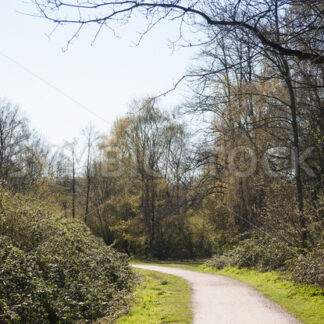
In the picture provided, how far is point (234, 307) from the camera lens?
353 inches

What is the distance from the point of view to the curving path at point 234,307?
7.66 m

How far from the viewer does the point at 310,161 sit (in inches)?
680

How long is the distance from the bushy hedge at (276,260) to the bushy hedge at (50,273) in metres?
5.04

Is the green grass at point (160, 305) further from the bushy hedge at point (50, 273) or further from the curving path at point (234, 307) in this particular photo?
the bushy hedge at point (50, 273)

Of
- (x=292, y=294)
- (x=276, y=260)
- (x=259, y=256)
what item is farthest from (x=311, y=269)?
(x=259, y=256)

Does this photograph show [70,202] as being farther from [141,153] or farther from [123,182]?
[141,153]

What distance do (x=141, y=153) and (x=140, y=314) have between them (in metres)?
26.2

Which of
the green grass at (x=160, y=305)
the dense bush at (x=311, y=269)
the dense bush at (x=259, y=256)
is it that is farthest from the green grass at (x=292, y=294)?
the green grass at (x=160, y=305)

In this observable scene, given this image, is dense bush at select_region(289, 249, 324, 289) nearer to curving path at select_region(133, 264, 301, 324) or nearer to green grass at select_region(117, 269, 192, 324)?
curving path at select_region(133, 264, 301, 324)

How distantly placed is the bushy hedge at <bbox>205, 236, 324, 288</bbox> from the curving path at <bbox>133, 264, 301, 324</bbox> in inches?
54.0

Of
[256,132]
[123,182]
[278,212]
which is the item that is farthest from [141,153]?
[278,212]

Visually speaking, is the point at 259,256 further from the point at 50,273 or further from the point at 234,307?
the point at 50,273

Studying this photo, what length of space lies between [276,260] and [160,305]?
21.1 feet

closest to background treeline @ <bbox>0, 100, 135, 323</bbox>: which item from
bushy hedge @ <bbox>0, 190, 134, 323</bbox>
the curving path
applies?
bushy hedge @ <bbox>0, 190, 134, 323</bbox>
